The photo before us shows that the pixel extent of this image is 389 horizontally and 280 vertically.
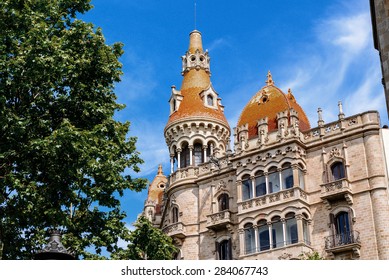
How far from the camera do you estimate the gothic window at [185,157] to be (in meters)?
47.3

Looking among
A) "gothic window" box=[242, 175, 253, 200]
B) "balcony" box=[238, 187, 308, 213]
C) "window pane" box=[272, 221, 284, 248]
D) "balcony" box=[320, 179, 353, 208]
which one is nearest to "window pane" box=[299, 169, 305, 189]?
"balcony" box=[238, 187, 308, 213]

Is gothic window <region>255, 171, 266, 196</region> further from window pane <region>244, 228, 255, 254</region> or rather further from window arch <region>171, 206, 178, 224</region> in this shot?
window arch <region>171, 206, 178, 224</region>

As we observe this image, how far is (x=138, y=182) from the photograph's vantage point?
23.4 metres

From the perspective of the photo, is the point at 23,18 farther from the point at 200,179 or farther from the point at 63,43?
the point at 200,179

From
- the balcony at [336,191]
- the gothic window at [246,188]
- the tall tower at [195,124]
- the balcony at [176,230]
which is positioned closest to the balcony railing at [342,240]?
the balcony at [336,191]

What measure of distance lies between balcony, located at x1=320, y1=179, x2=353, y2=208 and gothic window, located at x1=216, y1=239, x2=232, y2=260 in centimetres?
720

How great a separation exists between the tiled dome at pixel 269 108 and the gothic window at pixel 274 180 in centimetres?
358

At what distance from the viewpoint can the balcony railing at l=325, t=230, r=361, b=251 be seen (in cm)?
3578

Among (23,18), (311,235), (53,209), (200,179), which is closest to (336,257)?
(311,235)

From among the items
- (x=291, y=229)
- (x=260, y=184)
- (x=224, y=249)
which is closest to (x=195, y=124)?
(x=260, y=184)

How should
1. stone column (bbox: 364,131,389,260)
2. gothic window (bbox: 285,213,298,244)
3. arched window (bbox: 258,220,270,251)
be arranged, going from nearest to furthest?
stone column (bbox: 364,131,389,260) < gothic window (bbox: 285,213,298,244) < arched window (bbox: 258,220,270,251)
